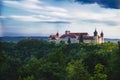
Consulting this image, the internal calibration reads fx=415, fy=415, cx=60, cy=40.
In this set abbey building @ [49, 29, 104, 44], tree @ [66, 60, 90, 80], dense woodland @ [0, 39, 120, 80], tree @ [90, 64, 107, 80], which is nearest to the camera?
abbey building @ [49, 29, 104, 44]

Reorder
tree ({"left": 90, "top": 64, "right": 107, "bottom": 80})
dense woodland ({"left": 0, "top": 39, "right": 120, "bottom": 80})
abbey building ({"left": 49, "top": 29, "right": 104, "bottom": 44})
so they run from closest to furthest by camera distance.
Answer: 1. abbey building ({"left": 49, "top": 29, "right": 104, "bottom": 44})
2. dense woodland ({"left": 0, "top": 39, "right": 120, "bottom": 80})
3. tree ({"left": 90, "top": 64, "right": 107, "bottom": 80})

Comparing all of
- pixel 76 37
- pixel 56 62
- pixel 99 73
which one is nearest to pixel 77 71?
pixel 99 73

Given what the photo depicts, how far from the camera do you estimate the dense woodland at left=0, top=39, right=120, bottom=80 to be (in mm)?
4406

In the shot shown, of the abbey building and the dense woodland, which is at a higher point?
the abbey building

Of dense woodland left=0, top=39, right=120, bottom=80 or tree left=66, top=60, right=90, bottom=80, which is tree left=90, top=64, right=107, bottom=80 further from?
tree left=66, top=60, right=90, bottom=80

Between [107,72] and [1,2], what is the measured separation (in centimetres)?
171

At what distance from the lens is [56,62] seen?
5.23 m

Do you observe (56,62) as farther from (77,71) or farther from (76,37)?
(76,37)

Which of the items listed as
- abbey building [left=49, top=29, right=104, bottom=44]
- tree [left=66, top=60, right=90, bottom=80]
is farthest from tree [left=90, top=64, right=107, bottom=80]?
abbey building [left=49, top=29, right=104, bottom=44]


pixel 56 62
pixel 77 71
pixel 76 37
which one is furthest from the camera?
pixel 56 62

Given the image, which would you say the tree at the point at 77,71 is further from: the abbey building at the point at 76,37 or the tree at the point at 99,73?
the abbey building at the point at 76,37

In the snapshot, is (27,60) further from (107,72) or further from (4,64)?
(107,72)

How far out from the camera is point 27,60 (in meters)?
4.59

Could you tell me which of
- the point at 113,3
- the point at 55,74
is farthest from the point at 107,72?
the point at 113,3
